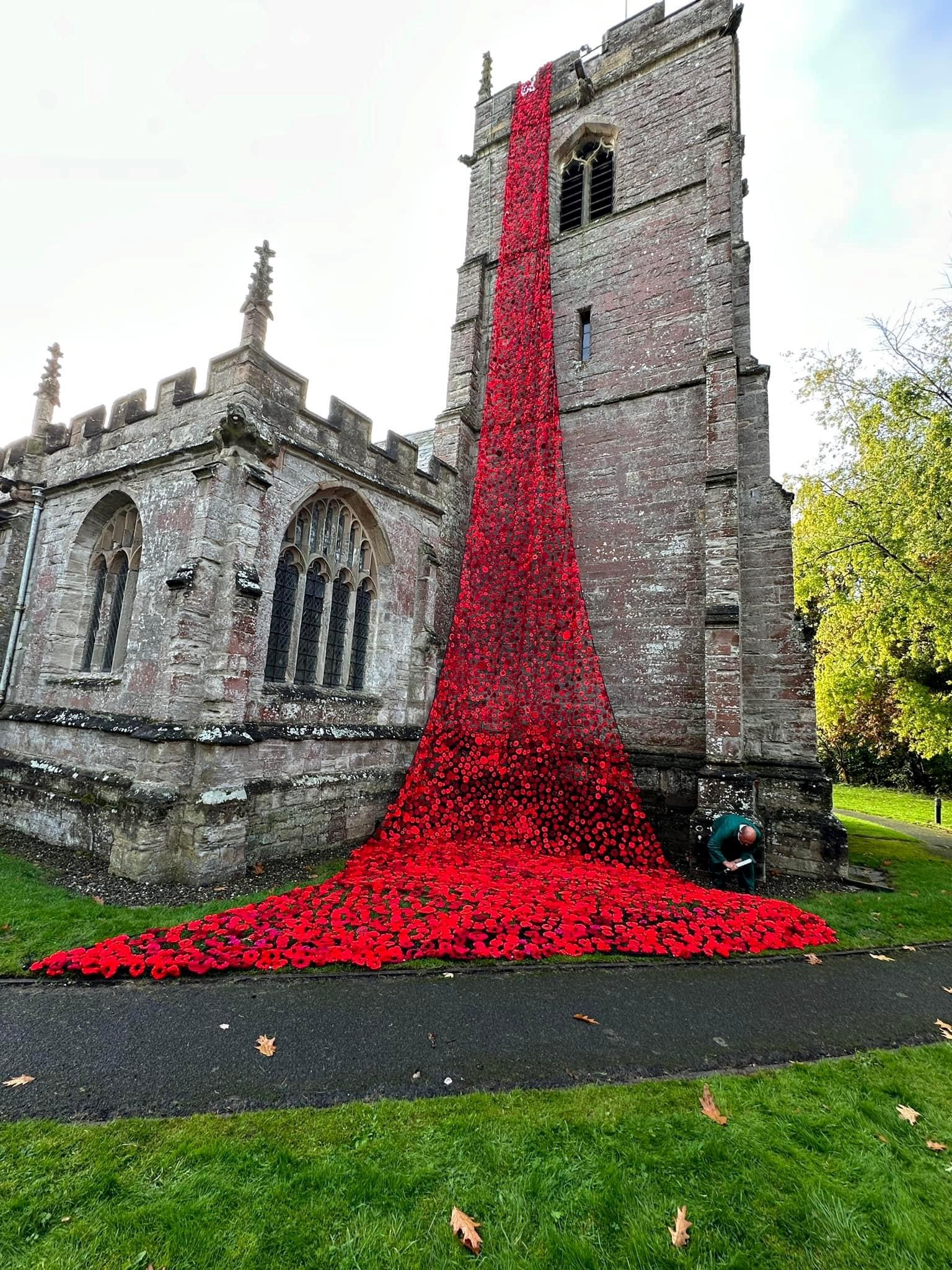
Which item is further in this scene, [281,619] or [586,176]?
[586,176]

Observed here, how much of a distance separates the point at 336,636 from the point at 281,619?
1.20m

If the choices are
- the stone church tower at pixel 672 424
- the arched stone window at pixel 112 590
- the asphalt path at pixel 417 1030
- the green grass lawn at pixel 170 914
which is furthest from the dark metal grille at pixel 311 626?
the asphalt path at pixel 417 1030

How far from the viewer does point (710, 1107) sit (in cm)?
351

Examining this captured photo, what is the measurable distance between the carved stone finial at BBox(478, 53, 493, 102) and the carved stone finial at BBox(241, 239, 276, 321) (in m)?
13.5

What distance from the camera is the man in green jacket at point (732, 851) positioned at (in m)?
8.16

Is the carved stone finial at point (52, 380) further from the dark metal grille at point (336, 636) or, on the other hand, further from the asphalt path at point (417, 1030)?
the asphalt path at point (417, 1030)

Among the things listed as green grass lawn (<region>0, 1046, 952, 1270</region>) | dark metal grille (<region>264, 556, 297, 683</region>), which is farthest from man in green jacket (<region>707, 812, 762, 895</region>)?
dark metal grille (<region>264, 556, 297, 683</region>)

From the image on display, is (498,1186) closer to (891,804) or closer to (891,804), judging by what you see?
(891,804)

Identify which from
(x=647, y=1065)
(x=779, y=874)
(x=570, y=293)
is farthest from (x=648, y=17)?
(x=647, y=1065)

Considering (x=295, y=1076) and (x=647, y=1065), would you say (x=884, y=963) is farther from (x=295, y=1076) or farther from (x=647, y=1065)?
(x=295, y=1076)

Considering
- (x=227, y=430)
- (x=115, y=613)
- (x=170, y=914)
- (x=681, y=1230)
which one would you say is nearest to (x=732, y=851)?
(x=681, y=1230)

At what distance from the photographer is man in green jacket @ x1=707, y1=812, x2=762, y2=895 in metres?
8.16

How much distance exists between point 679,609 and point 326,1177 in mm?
10163

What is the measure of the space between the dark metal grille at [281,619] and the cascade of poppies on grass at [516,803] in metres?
3.17
